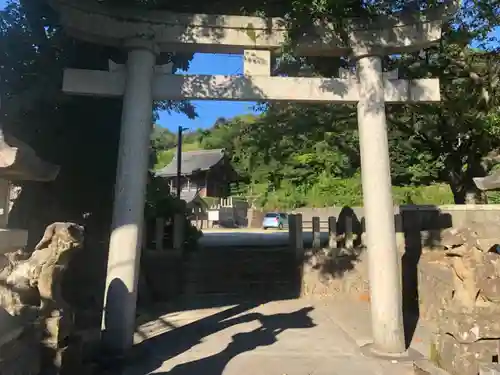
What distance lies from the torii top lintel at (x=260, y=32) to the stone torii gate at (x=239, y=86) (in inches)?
0.5

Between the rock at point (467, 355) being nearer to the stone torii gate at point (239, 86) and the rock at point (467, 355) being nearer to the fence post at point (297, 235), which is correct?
the stone torii gate at point (239, 86)

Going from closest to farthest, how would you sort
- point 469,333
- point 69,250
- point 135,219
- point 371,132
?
point 69,250 < point 469,333 < point 135,219 < point 371,132

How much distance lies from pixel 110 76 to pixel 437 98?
4523 millimetres

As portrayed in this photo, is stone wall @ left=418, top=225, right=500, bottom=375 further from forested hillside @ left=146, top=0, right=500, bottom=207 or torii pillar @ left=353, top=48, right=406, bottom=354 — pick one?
→ forested hillside @ left=146, top=0, right=500, bottom=207

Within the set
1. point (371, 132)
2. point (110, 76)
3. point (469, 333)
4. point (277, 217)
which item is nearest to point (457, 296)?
point (469, 333)

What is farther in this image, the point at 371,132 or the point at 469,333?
the point at 371,132

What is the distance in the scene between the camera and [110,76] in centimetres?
609

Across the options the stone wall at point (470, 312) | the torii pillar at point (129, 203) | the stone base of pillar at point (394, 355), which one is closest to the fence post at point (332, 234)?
the stone base of pillar at point (394, 355)

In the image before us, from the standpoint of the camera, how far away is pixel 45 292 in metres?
4.09

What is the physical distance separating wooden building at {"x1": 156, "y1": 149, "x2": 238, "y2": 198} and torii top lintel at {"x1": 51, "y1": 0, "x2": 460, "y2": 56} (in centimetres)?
3316

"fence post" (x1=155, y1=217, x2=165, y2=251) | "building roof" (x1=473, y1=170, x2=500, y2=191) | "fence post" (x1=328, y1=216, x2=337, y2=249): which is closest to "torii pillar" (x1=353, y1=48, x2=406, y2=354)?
"building roof" (x1=473, y1=170, x2=500, y2=191)

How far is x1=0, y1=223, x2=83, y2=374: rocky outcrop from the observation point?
3.93 meters

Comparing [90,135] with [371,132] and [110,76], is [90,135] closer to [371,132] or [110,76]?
[110,76]

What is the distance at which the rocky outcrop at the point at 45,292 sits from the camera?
393 cm
